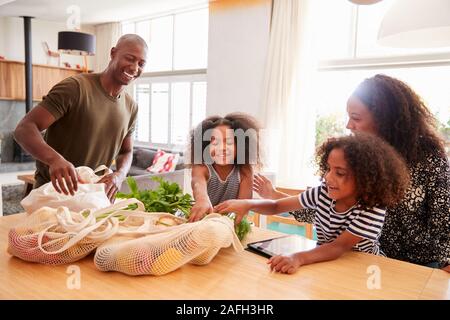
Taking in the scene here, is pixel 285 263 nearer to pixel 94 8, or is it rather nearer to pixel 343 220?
pixel 343 220

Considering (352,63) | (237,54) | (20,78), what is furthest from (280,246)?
(20,78)

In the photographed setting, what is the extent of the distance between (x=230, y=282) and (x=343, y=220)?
0.43 meters

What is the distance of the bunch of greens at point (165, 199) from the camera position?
3.79ft

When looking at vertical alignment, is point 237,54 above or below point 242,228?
above

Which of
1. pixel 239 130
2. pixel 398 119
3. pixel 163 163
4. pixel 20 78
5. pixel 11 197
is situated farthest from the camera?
pixel 20 78

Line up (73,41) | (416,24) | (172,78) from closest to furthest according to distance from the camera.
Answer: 1. (416,24)
2. (73,41)
3. (172,78)

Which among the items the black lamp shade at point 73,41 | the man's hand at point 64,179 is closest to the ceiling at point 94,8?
the black lamp shade at point 73,41

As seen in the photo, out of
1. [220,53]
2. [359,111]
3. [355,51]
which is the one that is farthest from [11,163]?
[359,111]

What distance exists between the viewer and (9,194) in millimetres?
4418

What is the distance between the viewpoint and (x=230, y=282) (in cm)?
85

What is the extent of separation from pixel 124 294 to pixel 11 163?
6770 millimetres

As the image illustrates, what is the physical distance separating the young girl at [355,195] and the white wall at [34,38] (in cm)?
715

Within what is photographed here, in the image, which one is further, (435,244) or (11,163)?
(11,163)

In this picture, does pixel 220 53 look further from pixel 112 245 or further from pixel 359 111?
pixel 112 245
